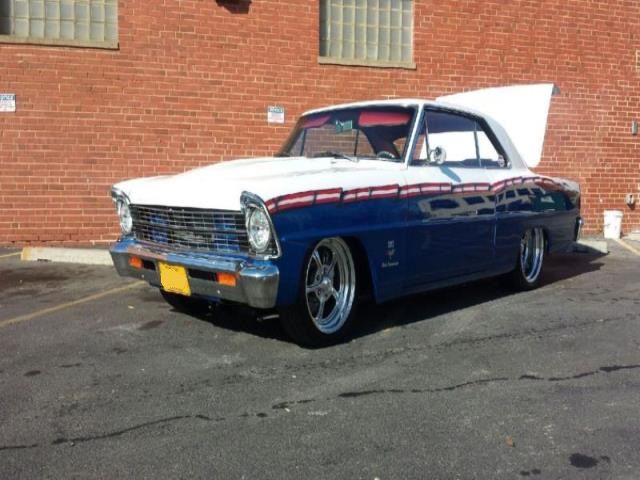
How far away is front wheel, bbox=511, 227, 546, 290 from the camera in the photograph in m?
6.53

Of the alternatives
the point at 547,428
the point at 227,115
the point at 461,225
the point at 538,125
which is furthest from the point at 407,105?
the point at 227,115

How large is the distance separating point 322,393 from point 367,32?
7531 millimetres

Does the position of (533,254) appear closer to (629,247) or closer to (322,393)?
(322,393)

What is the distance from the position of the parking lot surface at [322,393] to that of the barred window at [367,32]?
17.0 feet

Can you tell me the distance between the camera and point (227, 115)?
30.7ft

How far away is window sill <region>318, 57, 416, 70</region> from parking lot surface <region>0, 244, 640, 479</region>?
16.2 feet

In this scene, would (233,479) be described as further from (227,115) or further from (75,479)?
(227,115)

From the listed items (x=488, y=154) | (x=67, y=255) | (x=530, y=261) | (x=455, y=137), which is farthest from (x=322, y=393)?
(x=67, y=255)

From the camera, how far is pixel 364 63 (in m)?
9.93

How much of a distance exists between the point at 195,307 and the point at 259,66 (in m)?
4.98

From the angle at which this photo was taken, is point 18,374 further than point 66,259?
No

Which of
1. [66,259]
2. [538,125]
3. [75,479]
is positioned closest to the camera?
[75,479]

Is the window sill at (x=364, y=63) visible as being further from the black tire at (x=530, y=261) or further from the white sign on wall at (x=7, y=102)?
the black tire at (x=530, y=261)

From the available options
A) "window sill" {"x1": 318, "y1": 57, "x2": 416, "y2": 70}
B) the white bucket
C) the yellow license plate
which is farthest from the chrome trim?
the white bucket
